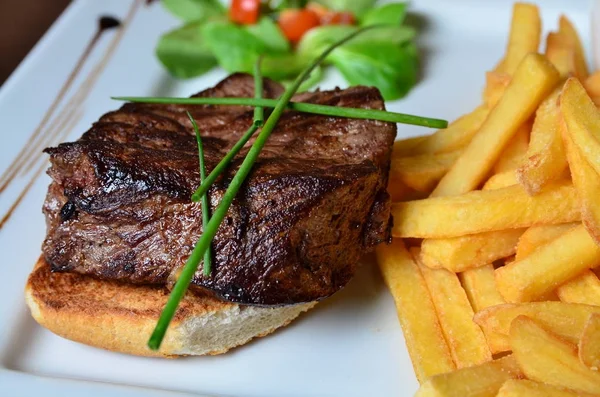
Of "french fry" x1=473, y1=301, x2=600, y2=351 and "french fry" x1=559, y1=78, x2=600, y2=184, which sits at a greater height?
"french fry" x1=559, y1=78, x2=600, y2=184

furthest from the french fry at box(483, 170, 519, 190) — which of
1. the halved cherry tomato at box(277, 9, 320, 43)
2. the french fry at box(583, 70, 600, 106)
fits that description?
the halved cherry tomato at box(277, 9, 320, 43)

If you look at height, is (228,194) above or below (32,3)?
below

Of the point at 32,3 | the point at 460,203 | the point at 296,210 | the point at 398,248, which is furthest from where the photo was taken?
the point at 32,3

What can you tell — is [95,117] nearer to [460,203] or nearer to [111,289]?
[111,289]

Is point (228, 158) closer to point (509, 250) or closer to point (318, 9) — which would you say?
point (509, 250)

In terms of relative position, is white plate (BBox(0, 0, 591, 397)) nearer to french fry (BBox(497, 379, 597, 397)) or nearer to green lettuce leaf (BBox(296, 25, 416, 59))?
green lettuce leaf (BBox(296, 25, 416, 59))

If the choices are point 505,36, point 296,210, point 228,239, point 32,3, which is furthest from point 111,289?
point 32,3
